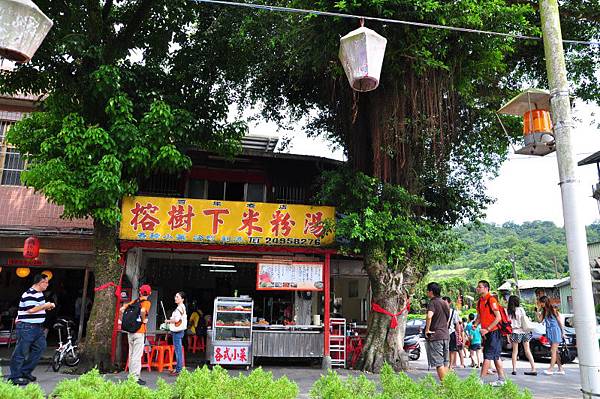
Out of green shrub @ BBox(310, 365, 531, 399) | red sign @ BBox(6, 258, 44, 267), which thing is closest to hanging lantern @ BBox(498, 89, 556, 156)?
green shrub @ BBox(310, 365, 531, 399)

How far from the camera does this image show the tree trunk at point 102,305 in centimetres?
958

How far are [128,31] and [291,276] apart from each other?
6.83m

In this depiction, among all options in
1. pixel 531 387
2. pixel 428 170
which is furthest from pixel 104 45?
pixel 531 387

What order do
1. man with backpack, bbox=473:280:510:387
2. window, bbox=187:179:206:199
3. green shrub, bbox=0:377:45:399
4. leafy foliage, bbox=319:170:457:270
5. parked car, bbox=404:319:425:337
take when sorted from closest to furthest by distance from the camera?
1. green shrub, bbox=0:377:45:399
2. man with backpack, bbox=473:280:510:387
3. leafy foliage, bbox=319:170:457:270
4. window, bbox=187:179:206:199
5. parked car, bbox=404:319:425:337

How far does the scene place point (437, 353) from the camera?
25.7 feet

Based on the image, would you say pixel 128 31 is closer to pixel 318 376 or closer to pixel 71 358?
pixel 71 358

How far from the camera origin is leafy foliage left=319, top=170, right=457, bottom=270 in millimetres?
10219

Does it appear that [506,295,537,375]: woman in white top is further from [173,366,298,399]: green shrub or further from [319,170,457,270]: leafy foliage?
[173,366,298,399]: green shrub

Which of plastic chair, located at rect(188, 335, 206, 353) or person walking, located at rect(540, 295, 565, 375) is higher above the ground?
person walking, located at rect(540, 295, 565, 375)

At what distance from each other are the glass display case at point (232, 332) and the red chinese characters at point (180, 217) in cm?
188

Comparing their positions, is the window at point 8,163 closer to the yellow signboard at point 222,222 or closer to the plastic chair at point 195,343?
the yellow signboard at point 222,222

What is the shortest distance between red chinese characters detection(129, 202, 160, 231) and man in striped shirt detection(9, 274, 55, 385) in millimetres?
2793

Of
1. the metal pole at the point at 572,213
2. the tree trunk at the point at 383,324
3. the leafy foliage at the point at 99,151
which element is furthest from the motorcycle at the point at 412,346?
the metal pole at the point at 572,213

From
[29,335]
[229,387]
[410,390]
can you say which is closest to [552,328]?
[410,390]
